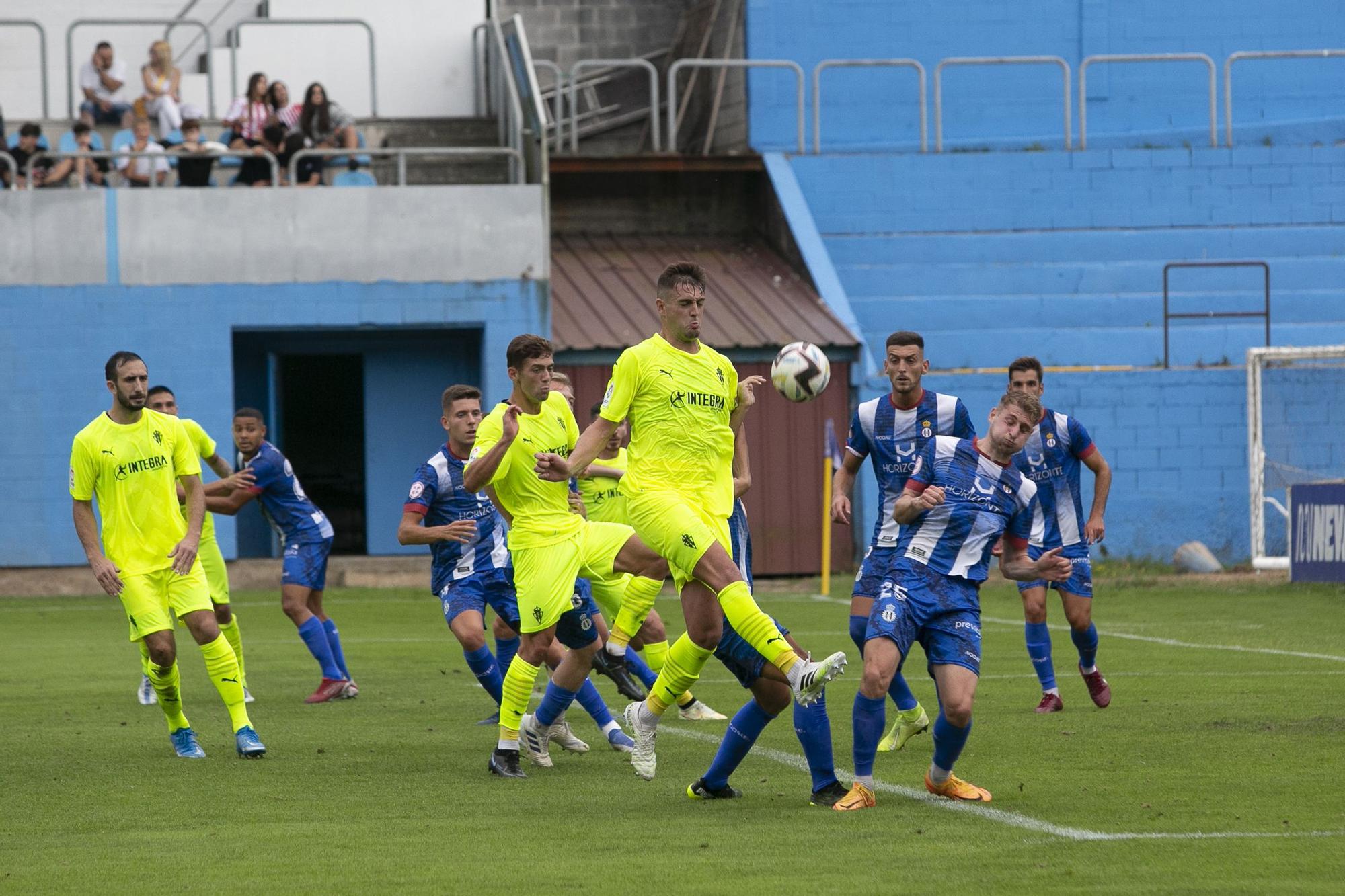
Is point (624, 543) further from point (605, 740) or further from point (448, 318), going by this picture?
point (448, 318)

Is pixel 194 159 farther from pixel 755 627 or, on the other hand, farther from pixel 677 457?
pixel 755 627

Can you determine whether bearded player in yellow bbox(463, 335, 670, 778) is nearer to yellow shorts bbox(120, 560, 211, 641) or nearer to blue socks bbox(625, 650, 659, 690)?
yellow shorts bbox(120, 560, 211, 641)

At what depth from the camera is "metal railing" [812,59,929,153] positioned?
25406mm

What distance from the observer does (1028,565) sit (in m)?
8.27

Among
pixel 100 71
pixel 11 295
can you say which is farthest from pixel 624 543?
pixel 100 71

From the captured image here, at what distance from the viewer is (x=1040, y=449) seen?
37.3ft

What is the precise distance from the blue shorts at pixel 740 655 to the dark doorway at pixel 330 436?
59.7ft

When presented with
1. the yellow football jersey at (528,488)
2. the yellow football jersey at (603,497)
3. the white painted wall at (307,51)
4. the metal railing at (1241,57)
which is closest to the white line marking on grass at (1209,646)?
the yellow football jersey at (603,497)

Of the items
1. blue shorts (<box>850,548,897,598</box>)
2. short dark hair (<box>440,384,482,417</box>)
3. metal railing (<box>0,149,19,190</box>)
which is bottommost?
blue shorts (<box>850,548,897,598</box>)

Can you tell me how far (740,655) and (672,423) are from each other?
3.78 feet

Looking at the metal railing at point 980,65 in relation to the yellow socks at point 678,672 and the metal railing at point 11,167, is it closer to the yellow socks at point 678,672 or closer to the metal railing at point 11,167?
the metal railing at point 11,167

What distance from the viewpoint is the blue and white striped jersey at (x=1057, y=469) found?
1134 centimetres

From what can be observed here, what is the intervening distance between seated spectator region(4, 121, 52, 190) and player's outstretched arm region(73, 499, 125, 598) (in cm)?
1399

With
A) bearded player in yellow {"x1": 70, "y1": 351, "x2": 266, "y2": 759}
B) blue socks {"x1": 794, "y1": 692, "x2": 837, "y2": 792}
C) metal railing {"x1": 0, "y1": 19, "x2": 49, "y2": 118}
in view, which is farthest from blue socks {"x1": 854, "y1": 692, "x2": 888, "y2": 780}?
metal railing {"x1": 0, "y1": 19, "x2": 49, "y2": 118}
